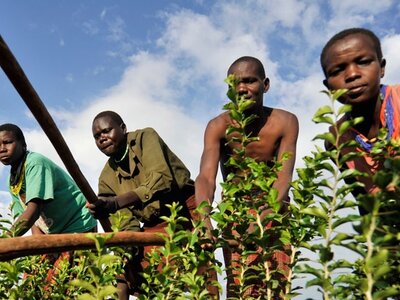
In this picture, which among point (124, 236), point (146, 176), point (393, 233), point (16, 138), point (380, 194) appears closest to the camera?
point (380, 194)

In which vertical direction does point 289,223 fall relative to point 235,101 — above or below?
below

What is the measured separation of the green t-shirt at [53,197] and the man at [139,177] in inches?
22.2

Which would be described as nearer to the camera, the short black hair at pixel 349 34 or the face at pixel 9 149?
the short black hair at pixel 349 34

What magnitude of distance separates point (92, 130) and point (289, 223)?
332 centimetres

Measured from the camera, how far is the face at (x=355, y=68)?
2309 mm

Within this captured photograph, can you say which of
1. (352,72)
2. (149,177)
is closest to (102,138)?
(149,177)

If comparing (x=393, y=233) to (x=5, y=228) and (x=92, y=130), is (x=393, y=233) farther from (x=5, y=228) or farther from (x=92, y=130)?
(x=92, y=130)

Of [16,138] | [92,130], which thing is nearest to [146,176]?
[92,130]

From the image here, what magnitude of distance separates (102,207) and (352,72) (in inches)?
94.7

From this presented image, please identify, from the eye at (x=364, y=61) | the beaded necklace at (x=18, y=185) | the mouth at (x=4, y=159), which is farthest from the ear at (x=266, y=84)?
the mouth at (x=4, y=159)

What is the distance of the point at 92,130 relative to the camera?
15.5 ft

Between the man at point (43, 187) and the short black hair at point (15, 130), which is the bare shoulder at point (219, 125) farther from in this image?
the short black hair at point (15, 130)

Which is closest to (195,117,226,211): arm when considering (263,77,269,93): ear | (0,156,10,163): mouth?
(263,77,269,93): ear

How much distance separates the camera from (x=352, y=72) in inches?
90.9
